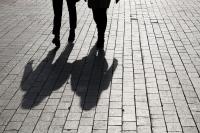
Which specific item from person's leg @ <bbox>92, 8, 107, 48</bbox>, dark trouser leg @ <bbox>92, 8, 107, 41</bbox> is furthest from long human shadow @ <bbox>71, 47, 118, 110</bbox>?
dark trouser leg @ <bbox>92, 8, 107, 41</bbox>

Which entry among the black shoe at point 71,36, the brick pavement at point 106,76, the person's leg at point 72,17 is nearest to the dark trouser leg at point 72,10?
the person's leg at point 72,17

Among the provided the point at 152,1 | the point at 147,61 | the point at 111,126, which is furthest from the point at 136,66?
the point at 152,1

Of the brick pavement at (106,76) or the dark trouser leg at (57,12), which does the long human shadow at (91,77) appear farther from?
the dark trouser leg at (57,12)

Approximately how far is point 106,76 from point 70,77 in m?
0.67

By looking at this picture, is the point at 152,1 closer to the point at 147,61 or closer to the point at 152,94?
the point at 147,61

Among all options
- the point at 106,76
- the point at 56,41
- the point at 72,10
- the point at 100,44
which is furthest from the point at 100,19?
the point at 106,76

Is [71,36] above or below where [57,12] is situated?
below

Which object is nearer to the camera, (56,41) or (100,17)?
(100,17)

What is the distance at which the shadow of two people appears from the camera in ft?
17.2

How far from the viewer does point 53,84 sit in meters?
5.67

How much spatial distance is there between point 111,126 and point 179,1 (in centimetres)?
739

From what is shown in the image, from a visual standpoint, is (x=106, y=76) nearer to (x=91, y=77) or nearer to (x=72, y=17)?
(x=91, y=77)

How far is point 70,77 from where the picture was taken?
5.91m

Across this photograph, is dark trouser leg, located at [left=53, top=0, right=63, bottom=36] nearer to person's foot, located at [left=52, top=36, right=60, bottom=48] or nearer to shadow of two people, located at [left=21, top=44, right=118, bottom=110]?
person's foot, located at [left=52, top=36, right=60, bottom=48]
